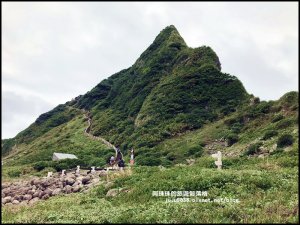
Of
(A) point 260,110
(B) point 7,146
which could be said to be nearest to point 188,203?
(A) point 260,110

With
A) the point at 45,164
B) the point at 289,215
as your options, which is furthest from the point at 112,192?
the point at 45,164

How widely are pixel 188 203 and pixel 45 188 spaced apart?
16.9 metres

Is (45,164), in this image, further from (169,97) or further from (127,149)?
(169,97)

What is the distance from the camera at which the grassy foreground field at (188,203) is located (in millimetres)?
15133

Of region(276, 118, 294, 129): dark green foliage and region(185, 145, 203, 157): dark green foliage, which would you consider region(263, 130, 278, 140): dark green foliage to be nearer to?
region(276, 118, 294, 129): dark green foliage

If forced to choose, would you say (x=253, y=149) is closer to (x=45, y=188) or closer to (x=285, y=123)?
(x=285, y=123)

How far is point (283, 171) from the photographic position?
23.8 m

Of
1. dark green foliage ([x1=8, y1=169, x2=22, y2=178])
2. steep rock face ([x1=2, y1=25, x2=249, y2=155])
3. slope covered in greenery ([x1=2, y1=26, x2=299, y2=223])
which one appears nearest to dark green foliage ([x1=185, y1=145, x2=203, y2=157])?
slope covered in greenery ([x1=2, y1=26, x2=299, y2=223])

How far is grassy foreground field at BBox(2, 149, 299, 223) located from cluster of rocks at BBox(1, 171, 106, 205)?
348cm

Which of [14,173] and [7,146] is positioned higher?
[7,146]

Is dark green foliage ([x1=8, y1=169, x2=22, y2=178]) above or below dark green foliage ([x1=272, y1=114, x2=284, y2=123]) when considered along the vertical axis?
below

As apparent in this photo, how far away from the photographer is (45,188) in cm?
3128

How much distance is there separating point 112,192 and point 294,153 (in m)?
14.7

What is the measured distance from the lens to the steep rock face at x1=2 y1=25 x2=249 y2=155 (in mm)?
67812
